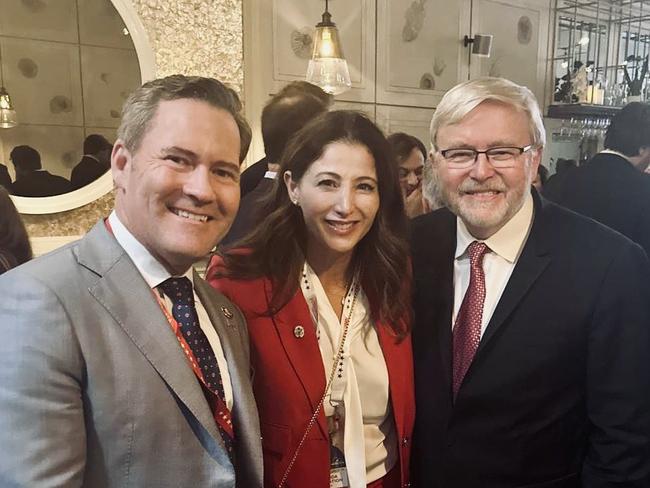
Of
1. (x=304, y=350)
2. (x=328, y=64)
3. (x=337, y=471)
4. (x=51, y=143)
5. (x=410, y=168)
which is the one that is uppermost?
(x=328, y=64)

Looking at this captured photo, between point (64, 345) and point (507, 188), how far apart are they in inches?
45.0

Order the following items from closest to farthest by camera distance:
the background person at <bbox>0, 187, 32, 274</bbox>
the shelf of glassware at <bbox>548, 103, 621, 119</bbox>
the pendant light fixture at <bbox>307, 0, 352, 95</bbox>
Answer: the background person at <bbox>0, 187, 32, 274</bbox>
the pendant light fixture at <bbox>307, 0, 352, 95</bbox>
the shelf of glassware at <bbox>548, 103, 621, 119</bbox>

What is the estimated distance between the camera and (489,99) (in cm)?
155

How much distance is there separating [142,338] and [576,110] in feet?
18.3

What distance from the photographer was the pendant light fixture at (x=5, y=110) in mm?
2680

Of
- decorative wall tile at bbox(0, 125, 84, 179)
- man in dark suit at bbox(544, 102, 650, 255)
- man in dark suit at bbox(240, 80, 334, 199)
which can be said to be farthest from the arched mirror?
man in dark suit at bbox(544, 102, 650, 255)

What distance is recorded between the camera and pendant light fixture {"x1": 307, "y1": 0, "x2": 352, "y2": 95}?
344 cm

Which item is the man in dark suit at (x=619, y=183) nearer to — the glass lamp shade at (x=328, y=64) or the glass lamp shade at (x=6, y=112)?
the glass lamp shade at (x=328, y=64)

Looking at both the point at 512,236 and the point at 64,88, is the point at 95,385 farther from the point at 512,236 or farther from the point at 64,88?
the point at 64,88

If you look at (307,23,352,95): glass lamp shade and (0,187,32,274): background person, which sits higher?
(307,23,352,95): glass lamp shade

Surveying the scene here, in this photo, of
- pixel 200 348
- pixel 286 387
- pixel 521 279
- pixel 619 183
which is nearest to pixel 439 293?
pixel 521 279

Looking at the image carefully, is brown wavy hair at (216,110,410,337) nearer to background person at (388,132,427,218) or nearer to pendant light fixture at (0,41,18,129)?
background person at (388,132,427,218)

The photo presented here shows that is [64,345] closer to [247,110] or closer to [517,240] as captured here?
[517,240]

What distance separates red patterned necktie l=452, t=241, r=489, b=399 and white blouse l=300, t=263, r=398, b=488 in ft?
0.65
